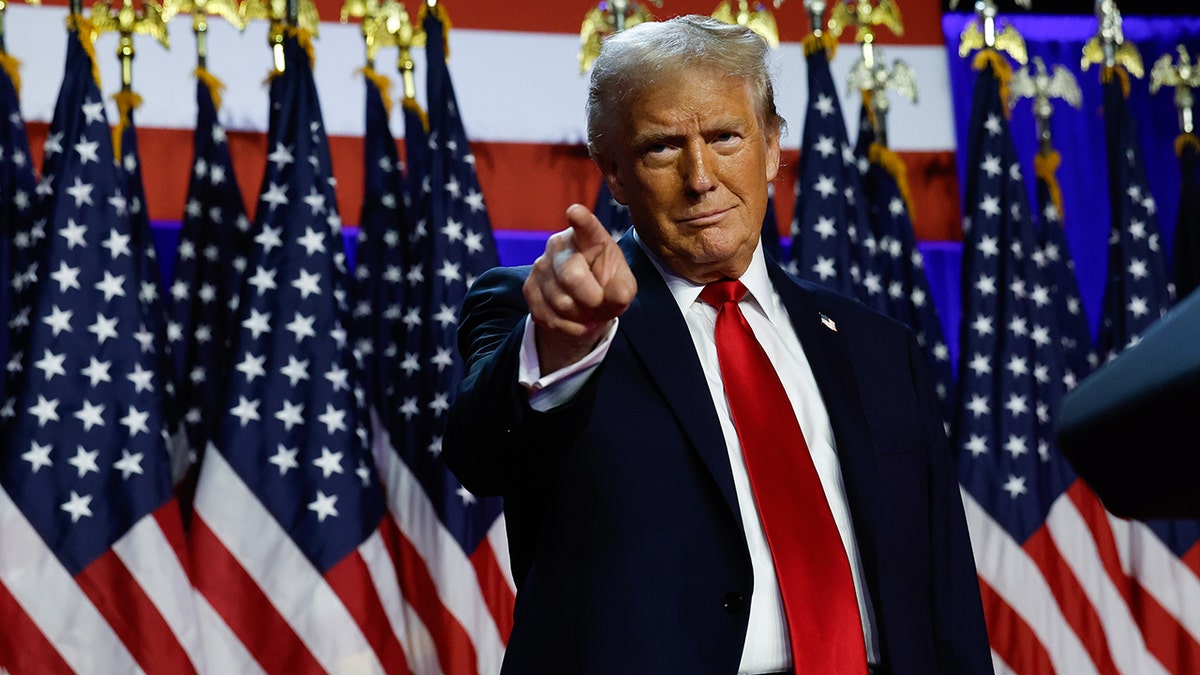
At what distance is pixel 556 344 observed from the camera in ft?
4.15

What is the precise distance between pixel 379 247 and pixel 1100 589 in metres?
2.20

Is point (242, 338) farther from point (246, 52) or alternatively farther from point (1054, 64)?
point (1054, 64)

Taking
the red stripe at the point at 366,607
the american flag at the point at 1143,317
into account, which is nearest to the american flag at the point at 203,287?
the red stripe at the point at 366,607

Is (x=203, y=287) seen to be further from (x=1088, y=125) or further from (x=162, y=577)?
(x=1088, y=125)

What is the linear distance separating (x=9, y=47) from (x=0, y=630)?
1.56m

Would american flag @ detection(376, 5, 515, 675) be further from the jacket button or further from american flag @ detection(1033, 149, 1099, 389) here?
the jacket button

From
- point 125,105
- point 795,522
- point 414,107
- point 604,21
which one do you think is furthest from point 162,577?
point 795,522

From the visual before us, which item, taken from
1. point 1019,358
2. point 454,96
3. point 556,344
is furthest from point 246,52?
point 556,344

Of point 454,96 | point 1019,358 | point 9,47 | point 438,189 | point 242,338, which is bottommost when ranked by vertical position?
point 1019,358

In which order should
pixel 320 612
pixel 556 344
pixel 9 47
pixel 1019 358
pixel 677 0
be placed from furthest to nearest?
pixel 677 0 < pixel 1019 358 < pixel 9 47 < pixel 320 612 < pixel 556 344

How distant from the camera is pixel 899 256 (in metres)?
3.92

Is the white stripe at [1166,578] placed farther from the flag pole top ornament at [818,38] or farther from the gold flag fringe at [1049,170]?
the flag pole top ornament at [818,38]

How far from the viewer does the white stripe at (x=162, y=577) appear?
10.3ft

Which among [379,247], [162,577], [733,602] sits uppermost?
[379,247]
